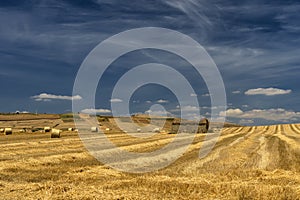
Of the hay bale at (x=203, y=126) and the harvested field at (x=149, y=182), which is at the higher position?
the hay bale at (x=203, y=126)

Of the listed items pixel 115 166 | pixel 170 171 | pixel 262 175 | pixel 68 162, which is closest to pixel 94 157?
pixel 68 162

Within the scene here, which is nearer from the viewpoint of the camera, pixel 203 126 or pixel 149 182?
pixel 149 182

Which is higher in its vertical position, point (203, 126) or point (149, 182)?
point (203, 126)

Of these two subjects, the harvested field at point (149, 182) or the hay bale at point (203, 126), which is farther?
the hay bale at point (203, 126)

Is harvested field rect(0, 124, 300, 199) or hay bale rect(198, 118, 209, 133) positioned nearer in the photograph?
harvested field rect(0, 124, 300, 199)

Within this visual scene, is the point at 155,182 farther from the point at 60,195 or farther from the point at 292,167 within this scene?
the point at 292,167

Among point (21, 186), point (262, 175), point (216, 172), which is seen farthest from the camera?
point (216, 172)

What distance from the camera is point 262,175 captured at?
1317 centimetres

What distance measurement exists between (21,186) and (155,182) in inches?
160

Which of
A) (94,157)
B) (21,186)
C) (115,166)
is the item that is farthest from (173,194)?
(94,157)

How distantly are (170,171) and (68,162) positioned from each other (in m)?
5.65

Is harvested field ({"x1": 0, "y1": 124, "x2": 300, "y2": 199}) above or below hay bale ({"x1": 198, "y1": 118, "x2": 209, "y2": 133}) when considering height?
below

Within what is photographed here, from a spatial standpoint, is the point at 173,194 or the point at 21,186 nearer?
the point at 173,194

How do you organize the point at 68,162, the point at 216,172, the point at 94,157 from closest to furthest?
the point at 216,172, the point at 68,162, the point at 94,157
